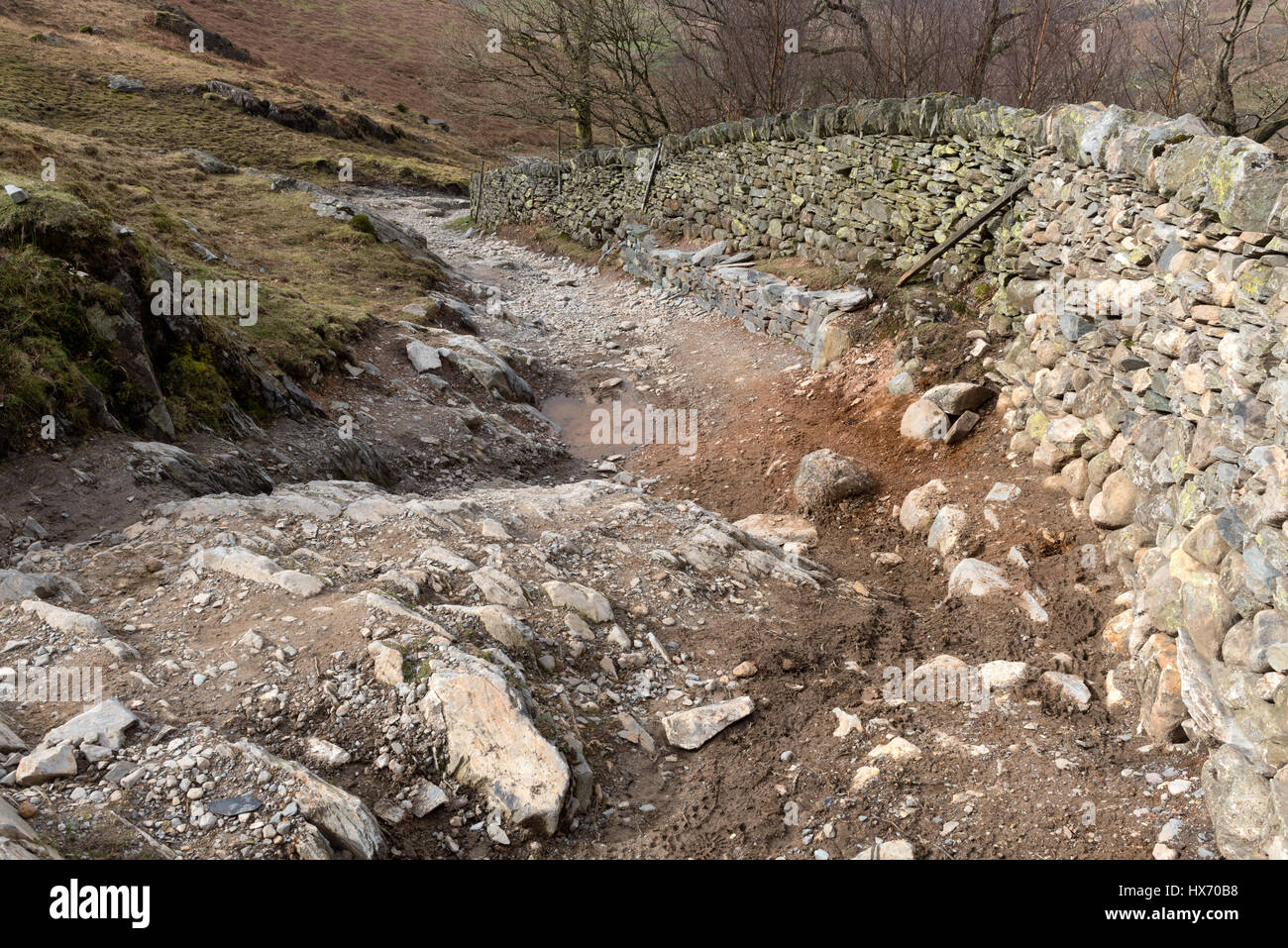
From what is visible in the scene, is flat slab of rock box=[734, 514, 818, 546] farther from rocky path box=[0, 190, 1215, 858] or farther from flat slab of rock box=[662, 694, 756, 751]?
flat slab of rock box=[662, 694, 756, 751]

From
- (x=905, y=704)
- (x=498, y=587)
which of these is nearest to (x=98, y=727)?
(x=498, y=587)

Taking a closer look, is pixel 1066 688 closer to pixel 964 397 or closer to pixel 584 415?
pixel 964 397

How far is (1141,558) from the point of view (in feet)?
17.5

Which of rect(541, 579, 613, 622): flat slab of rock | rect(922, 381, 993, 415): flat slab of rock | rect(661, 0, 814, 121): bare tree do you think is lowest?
rect(541, 579, 613, 622): flat slab of rock

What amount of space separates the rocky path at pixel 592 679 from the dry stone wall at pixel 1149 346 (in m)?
0.32

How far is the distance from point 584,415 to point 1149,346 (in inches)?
286
